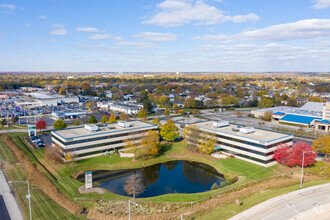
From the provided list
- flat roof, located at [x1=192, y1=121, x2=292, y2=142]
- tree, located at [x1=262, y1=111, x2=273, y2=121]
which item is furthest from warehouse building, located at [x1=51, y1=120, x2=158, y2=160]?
tree, located at [x1=262, y1=111, x2=273, y2=121]

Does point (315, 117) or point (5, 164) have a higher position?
point (315, 117)

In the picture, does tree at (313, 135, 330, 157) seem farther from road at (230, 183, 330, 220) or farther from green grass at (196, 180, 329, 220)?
road at (230, 183, 330, 220)

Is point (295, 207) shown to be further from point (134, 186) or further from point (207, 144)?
point (207, 144)

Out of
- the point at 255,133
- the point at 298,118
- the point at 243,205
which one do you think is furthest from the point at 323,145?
the point at 298,118

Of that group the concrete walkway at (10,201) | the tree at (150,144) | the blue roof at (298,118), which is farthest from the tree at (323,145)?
the concrete walkway at (10,201)

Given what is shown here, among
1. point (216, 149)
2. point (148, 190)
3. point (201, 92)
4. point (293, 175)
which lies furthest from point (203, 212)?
point (201, 92)

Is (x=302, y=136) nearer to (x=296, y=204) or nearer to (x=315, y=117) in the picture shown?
(x=315, y=117)

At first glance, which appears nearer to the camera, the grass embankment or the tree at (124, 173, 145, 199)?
the grass embankment

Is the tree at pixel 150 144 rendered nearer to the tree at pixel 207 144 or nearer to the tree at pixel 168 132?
the tree at pixel 168 132
